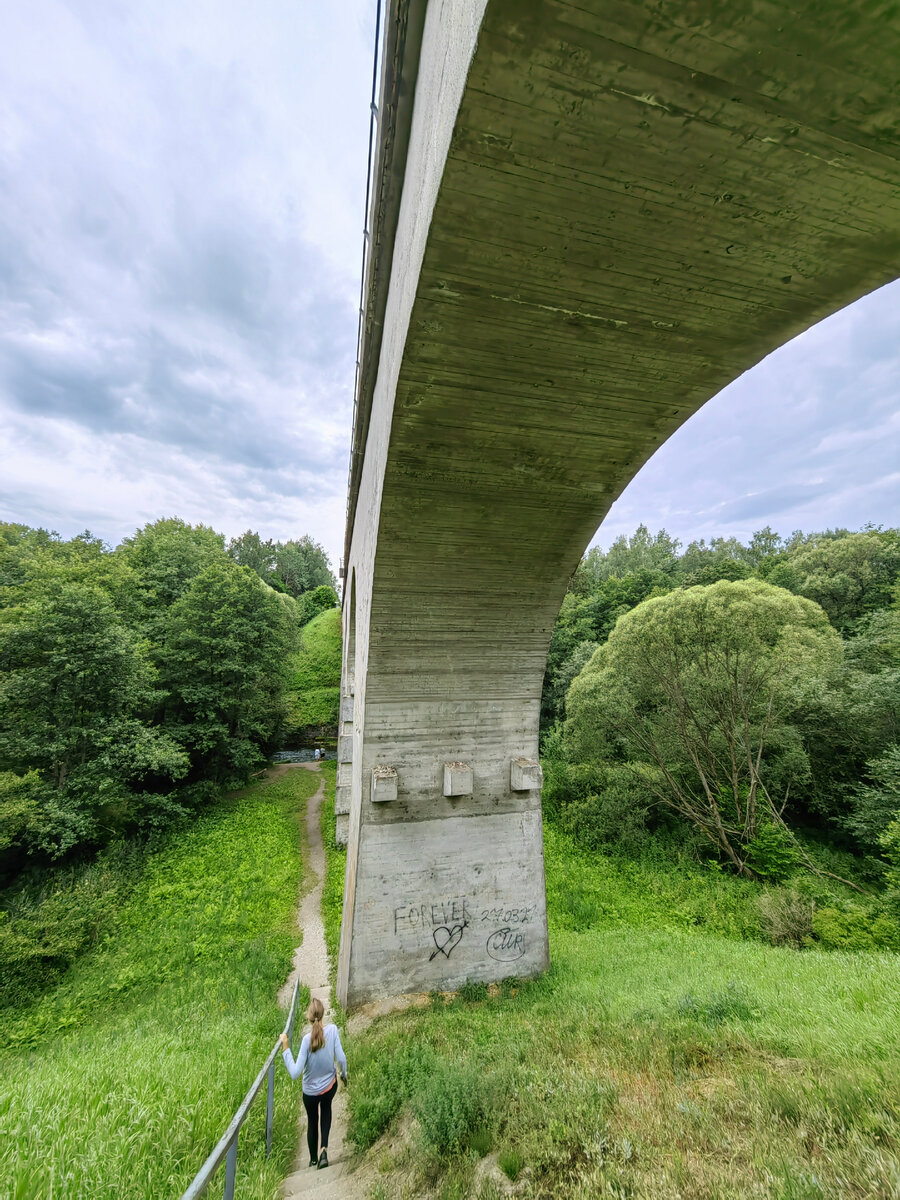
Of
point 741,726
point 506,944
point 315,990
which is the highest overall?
point 741,726

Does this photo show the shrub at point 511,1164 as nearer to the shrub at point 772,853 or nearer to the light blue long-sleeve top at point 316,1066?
the light blue long-sleeve top at point 316,1066

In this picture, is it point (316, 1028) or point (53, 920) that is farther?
point (53, 920)

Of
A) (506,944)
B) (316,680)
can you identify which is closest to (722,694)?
(506,944)

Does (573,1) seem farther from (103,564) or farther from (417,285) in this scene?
A: (103,564)

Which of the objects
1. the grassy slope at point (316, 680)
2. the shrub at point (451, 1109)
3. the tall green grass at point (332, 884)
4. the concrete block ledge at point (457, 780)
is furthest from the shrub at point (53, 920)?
the grassy slope at point (316, 680)

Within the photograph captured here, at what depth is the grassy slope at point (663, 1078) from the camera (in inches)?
83.3

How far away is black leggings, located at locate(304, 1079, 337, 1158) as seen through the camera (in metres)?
3.31

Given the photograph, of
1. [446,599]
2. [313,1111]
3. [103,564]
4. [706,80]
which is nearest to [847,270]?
[706,80]

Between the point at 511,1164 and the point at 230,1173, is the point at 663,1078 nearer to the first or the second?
the point at 511,1164

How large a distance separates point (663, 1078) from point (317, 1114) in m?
2.51

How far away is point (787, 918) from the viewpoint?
324 inches

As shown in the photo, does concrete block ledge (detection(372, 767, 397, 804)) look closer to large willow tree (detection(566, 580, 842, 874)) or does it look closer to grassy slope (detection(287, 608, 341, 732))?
large willow tree (detection(566, 580, 842, 874))

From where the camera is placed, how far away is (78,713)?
42.0ft

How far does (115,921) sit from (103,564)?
39.9 feet
